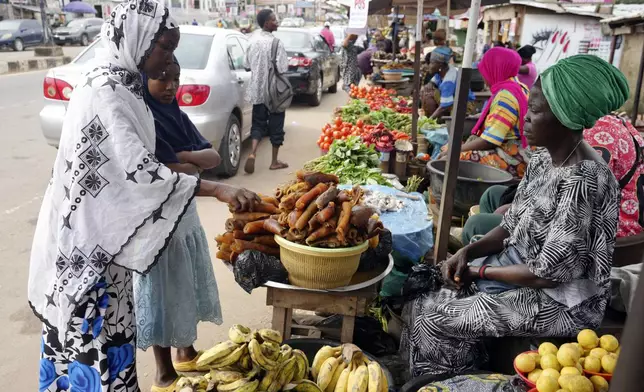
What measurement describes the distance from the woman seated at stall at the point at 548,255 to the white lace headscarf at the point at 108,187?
1.48 metres

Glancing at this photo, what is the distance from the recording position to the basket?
2291 millimetres

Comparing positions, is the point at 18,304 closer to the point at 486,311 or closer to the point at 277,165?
the point at 486,311

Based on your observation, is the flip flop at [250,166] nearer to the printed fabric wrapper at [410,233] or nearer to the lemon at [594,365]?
the printed fabric wrapper at [410,233]

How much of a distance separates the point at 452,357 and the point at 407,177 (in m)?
3.42

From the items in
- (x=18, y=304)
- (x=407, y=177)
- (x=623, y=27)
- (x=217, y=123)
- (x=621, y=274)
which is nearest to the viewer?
(x=621, y=274)

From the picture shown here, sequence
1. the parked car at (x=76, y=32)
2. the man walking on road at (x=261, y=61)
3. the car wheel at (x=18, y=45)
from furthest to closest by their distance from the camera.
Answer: the parked car at (x=76, y=32)
the car wheel at (x=18, y=45)
the man walking on road at (x=261, y=61)

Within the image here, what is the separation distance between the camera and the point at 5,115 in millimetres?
9812

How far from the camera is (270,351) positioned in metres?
2.00

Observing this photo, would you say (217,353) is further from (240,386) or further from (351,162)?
(351,162)

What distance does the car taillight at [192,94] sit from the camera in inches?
234

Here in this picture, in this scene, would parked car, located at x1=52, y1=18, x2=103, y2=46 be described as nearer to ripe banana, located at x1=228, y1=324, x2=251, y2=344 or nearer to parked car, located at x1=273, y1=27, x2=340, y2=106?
parked car, located at x1=273, y1=27, x2=340, y2=106

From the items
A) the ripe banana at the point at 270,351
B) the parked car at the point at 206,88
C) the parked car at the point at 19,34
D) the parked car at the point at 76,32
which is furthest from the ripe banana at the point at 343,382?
the parked car at the point at 76,32

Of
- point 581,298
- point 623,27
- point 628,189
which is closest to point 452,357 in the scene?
point 581,298

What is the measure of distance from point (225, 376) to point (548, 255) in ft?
4.83
